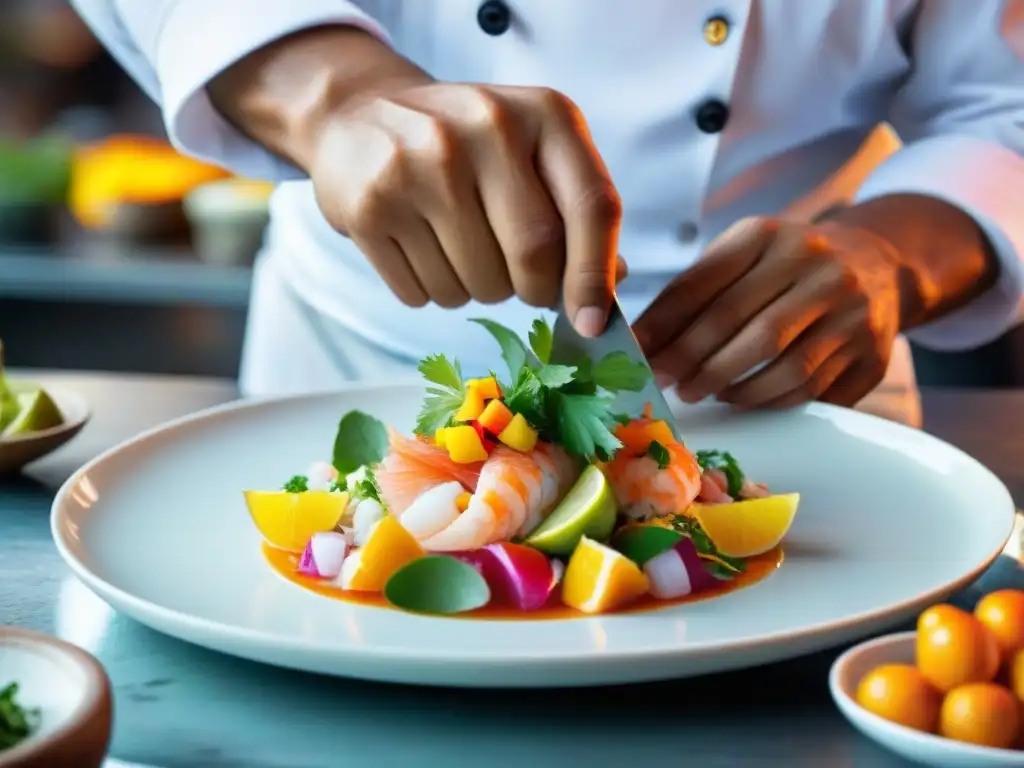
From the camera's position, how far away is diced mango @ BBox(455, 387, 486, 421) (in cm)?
110

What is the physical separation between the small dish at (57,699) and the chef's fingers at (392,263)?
0.57 metres

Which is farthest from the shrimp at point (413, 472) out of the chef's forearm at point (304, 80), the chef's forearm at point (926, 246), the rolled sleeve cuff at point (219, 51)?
the chef's forearm at point (926, 246)

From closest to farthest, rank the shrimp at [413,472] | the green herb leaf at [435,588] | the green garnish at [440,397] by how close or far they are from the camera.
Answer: the green herb leaf at [435,588] < the shrimp at [413,472] < the green garnish at [440,397]

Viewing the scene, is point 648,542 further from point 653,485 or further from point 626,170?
point 626,170

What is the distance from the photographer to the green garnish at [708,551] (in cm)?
101

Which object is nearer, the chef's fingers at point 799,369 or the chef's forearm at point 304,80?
the chef's forearm at point 304,80

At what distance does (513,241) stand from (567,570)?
29cm

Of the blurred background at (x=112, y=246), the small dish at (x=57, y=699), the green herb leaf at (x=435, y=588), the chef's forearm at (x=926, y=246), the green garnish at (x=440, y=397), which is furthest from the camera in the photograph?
the blurred background at (x=112, y=246)

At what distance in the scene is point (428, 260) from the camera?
119 centimetres

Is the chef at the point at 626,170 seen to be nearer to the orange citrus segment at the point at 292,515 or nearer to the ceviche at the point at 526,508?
the ceviche at the point at 526,508

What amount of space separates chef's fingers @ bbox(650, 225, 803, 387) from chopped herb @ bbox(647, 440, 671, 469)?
31 cm

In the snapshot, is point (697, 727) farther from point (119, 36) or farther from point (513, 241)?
point (119, 36)

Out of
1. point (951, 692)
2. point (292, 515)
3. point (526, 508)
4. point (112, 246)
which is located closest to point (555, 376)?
point (526, 508)

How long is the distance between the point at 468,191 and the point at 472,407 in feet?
0.58
